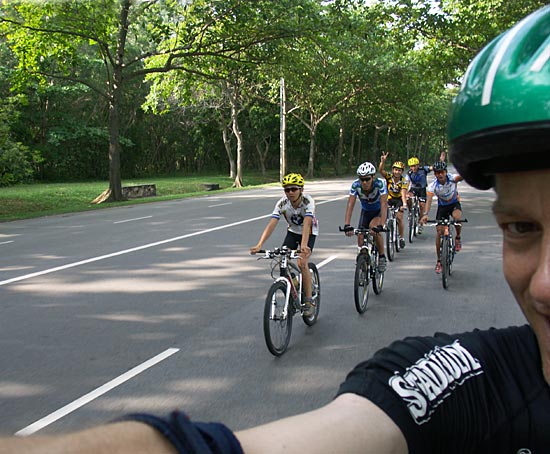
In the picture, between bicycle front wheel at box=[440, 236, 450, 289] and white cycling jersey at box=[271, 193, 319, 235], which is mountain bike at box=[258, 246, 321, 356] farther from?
bicycle front wheel at box=[440, 236, 450, 289]

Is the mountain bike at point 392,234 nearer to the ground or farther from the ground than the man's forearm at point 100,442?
nearer to the ground

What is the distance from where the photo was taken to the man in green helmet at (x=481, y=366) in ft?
3.36

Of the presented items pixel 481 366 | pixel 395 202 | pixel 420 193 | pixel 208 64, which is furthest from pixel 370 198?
pixel 208 64

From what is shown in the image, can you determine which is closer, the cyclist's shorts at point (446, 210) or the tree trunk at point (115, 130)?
the cyclist's shorts at point (446, 210)

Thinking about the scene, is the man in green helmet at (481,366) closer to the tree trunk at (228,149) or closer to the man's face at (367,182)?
the man's face at (367,182)

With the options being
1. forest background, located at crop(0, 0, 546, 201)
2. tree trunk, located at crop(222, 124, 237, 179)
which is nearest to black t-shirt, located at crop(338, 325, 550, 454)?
forest background, located at crop(0, 0, 546, 201)

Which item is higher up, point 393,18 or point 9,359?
point 393,18

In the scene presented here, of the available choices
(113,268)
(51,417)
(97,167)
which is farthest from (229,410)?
(97,167)

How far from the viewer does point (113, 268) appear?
1008cm

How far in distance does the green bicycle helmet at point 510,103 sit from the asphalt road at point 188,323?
3.67 feet

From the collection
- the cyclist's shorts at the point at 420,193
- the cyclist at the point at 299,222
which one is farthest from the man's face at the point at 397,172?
the cyclist at the point at 299,222

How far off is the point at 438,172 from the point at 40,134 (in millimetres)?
43264

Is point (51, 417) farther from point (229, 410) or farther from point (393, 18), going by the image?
point (393, 18)

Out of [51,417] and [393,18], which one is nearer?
[51,417]
